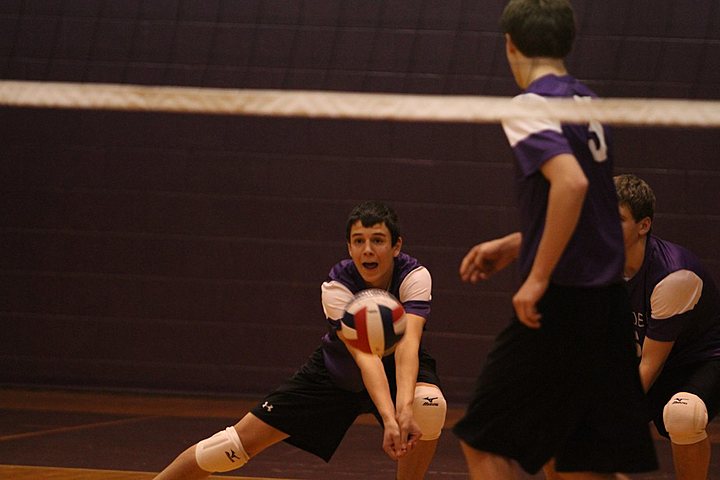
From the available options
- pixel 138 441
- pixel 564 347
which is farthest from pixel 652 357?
pixel 138 441

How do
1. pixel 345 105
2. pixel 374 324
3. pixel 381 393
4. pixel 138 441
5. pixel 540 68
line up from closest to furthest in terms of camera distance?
pixel 540 68, pixel 345 105, pixel 374 324, pixel 381 393, pixel 138 441

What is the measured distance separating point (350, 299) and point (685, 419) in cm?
135

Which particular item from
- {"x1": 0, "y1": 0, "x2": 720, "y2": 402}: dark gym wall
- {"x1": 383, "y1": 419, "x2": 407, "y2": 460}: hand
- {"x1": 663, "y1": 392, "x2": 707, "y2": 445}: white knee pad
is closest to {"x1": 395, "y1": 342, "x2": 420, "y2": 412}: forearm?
{"x1": 383, "y1": 419, "x2": 407, "y2": 460}: hand

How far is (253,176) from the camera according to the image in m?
7.56

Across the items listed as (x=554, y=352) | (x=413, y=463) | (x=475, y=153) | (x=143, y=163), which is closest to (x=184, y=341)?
(x=143, y=163)

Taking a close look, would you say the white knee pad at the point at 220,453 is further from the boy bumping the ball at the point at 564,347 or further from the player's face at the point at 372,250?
the boy bumping the ball at the point at 564,347

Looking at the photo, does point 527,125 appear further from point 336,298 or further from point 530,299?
point 336,298

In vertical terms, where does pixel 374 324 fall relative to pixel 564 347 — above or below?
below

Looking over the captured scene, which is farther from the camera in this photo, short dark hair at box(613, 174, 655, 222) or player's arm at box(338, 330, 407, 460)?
short dark hair at box(613, 174, 655, 222)

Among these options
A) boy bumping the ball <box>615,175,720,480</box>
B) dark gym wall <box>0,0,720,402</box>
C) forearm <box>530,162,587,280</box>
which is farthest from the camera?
dark gym wall <box>0,0,720,402</box>

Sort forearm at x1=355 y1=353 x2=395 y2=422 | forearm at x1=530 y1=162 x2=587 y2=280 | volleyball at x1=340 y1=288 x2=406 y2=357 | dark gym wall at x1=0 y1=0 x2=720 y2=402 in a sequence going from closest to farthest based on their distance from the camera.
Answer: forearm at x1=530 y1=162 x2=587 y2=280 → volleyball at x1=340 y1=288 x2=406 y2=357 → forearm at x1=355 y1=353 x2=395 y2=422 → dark gym wall at x1=0 y1=0 x2=720 y2=402

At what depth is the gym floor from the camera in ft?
16.6

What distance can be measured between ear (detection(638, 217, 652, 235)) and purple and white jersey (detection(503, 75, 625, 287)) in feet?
3.81

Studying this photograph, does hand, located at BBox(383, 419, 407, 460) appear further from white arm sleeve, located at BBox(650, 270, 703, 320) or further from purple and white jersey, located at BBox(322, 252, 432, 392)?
white arm sleeve, located at BBox(650, 270, 703, 320)
